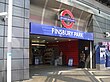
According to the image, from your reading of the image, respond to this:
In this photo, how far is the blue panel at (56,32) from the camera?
49.3 ft

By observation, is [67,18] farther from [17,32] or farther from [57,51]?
[57,51]

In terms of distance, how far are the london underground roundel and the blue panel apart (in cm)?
47

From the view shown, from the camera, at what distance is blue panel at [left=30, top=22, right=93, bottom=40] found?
15039 mm

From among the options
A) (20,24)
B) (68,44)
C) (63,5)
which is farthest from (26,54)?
(68,44)

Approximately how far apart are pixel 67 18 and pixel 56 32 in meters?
1.86

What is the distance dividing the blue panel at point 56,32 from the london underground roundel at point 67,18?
1.55 feet

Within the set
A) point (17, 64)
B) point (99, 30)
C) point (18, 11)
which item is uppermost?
point (18, 11)

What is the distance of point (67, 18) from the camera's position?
59.9ft

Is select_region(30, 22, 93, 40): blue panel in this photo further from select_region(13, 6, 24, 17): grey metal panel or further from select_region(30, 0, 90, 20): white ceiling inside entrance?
select_region(30, 0, 90, 20): white ceiling inside entrance

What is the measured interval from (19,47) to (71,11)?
7.50 m

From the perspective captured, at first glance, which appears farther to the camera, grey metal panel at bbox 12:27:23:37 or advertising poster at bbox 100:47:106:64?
advertising poster at bbox 100:47:106:64

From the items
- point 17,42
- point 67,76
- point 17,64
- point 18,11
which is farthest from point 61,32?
point 17,64

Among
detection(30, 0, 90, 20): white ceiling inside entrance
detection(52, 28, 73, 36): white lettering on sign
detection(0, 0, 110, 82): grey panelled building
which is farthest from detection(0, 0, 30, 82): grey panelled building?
detection(52, 28, 73, 36): white lettering on sign

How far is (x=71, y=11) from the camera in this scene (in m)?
19.4
